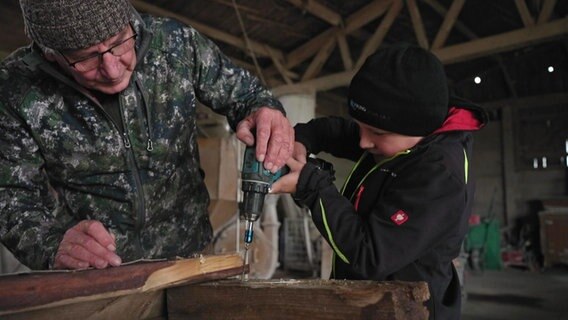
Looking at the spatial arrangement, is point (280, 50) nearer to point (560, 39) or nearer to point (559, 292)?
point (560, 39)

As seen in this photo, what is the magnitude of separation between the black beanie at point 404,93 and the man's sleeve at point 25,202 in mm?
894

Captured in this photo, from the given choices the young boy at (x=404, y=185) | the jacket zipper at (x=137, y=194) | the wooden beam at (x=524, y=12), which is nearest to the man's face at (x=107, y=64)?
the jacket zipper at (x=137, y=194)

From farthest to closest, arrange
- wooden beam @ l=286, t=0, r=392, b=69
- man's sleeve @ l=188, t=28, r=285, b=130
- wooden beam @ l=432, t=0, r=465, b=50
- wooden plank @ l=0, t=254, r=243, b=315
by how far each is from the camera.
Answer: wooden beam @ l=286, t=0, r=392, b=69
wooden beam @ l=432, t=0, r=465, b=50
man's sleeve @ l=188, t=28, r=285, b=130
wooden plank @ l=0, t=254, r=243, b=315

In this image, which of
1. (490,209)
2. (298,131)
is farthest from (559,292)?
(298,131)

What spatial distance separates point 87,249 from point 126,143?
0.54 meters

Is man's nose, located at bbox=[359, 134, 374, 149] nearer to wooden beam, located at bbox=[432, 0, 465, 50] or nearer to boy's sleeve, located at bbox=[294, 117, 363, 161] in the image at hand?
boy's sleeve, located at bbox=[294, 117, 363, 161]

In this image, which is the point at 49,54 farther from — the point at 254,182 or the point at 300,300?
the point at 300,300

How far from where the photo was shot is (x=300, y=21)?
707cm

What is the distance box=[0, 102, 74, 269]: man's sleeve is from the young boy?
2.10 feet

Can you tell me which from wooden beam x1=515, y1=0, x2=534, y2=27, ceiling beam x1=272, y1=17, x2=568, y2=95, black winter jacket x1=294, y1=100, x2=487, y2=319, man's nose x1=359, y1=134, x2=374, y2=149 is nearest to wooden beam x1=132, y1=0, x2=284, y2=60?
ceiling beam x1=272, y1=17, x2=568, y2=95

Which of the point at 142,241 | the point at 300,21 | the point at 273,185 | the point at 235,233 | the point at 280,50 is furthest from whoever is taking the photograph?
the point at 280,50

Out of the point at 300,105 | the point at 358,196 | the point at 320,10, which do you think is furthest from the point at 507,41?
the point at 358,196

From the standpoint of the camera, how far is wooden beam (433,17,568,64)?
18.1 feet

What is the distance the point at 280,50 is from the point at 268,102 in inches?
252
